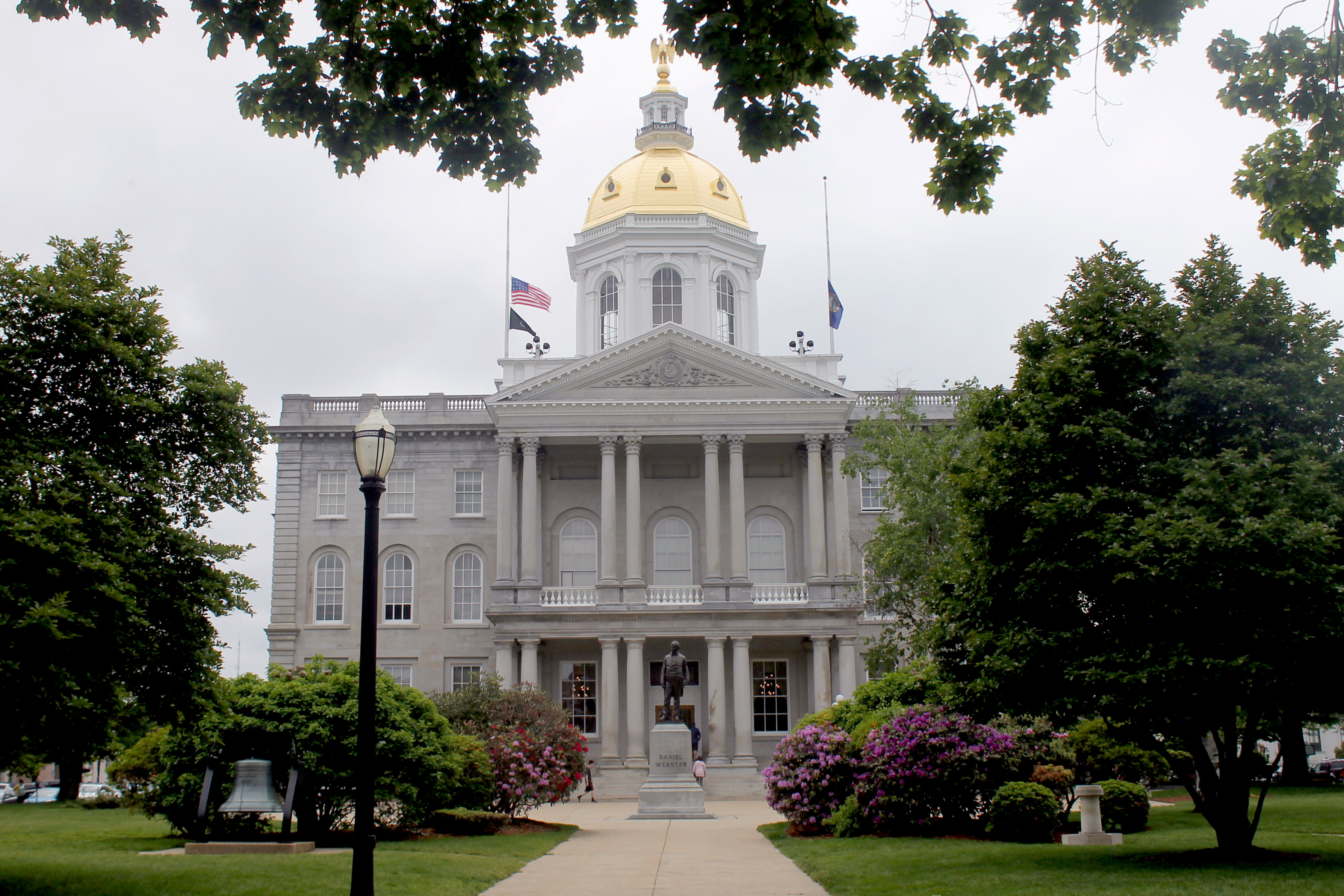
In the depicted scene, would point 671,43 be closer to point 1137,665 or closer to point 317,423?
point 1137,665

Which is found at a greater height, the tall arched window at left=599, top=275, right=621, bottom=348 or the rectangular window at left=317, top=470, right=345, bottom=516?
the tall arched window at left=599, top=275, right=621, bottom=348

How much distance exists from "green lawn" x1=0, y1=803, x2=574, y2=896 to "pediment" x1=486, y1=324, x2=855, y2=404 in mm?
25356

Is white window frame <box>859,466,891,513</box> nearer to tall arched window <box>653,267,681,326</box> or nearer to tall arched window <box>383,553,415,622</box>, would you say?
tall arched window <box>653,267,681,326</box>

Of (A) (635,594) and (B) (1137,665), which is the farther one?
(A) (635,594)

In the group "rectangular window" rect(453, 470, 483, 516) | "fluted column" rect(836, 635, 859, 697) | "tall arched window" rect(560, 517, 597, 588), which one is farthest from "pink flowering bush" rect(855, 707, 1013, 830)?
"rectangular window" rect(453, 470, 483, 516)

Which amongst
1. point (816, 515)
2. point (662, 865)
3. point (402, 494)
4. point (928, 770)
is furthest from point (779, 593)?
point (662, 865)

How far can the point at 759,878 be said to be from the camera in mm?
17156

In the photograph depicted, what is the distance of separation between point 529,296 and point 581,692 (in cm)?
1499

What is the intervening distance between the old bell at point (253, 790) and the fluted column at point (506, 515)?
2610cm

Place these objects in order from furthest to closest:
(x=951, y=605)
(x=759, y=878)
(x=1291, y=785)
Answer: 1. (x=1291, y=785)
2. (x=951, y=605)
3. (x=759, y=878)

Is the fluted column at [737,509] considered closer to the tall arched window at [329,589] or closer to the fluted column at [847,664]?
the fluted column at [847,664]

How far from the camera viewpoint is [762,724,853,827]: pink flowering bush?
24.4 m

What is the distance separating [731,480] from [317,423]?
17357mm

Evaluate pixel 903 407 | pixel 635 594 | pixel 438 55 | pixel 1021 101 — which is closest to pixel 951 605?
pixel 1021 101
